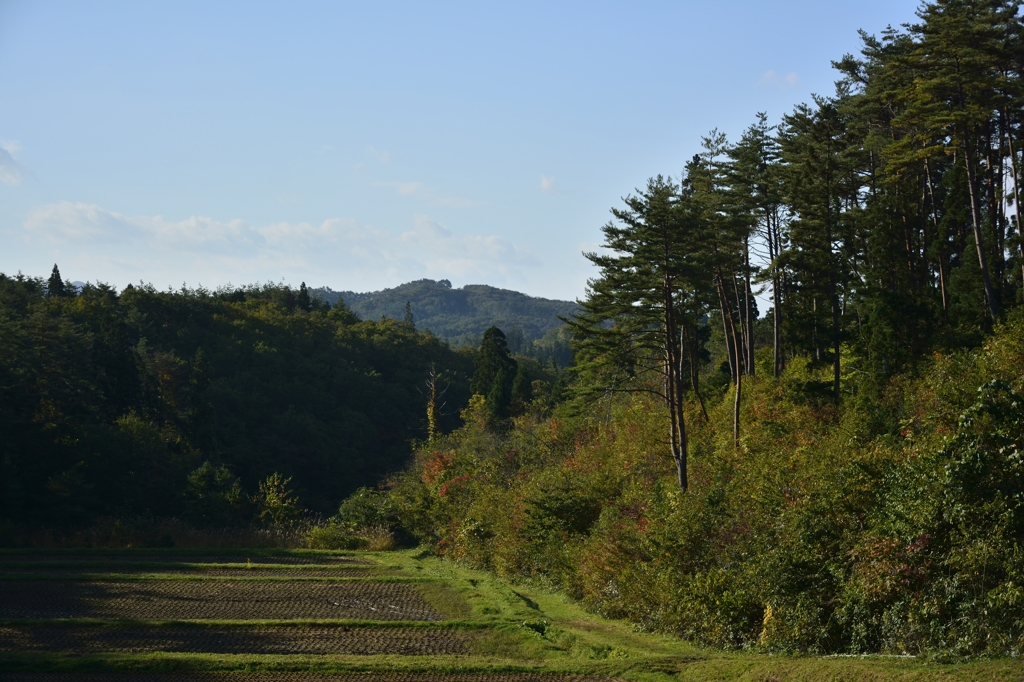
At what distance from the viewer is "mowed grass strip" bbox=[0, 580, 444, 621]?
2062 centimetres

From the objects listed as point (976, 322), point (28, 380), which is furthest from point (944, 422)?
point (28, 380)

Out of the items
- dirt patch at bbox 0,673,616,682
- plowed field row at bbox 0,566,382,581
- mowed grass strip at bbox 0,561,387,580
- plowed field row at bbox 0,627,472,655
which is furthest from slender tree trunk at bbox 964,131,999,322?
plowed field row at bbox 0,566,382,581

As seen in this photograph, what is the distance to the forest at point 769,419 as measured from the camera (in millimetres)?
13188

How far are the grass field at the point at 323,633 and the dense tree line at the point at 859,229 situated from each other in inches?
382

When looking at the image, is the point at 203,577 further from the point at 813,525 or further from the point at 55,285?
the point at 55,285

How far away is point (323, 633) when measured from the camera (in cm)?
1841

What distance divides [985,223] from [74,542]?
1488 inches

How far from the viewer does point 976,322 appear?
26719mm

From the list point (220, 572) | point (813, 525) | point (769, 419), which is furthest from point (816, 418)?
point (220, 572)

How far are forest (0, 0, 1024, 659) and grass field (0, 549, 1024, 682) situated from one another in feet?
5.01

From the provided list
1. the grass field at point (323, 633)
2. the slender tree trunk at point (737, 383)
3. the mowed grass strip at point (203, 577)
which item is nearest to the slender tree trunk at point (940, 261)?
the slender tree trunk at point (737, 383)

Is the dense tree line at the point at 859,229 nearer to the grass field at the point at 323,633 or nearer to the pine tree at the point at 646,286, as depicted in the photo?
the pine tree at the point at 646,286

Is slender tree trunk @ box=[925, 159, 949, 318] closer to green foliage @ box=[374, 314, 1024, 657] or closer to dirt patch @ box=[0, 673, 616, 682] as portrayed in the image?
green foliage @ box=[374, 314, 1024, 657]

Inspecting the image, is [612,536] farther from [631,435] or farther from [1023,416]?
[631,435]
